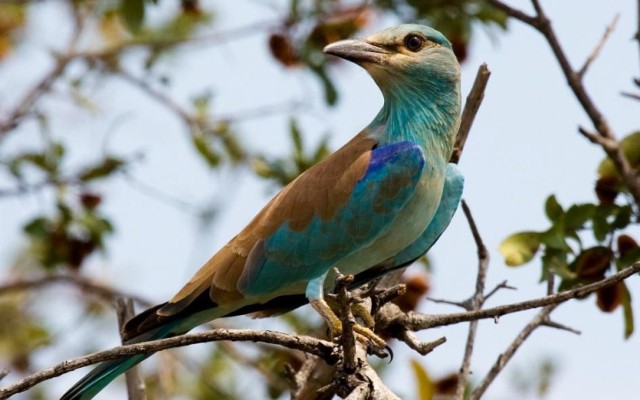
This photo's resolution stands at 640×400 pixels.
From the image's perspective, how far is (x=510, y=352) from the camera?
4.46 metres

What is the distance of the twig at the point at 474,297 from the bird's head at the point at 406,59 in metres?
0.61

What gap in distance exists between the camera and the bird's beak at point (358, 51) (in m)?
4.96

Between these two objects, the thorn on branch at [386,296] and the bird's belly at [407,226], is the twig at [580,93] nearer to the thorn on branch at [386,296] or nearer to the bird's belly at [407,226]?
the bird's belly at [407,226]

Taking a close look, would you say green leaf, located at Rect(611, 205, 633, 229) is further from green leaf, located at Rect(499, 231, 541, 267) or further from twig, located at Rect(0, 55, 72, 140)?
twig, located at Rect(0, 55, 72, 140)

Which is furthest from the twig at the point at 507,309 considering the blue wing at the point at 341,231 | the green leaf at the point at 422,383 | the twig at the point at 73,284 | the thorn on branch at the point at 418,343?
the twig at the point at 73,284

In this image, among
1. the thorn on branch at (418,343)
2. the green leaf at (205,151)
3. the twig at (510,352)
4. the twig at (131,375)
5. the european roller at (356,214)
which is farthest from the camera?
Result: the green leaf at (205,151)

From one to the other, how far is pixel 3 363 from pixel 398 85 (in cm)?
347

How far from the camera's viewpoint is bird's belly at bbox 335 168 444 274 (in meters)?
4.73

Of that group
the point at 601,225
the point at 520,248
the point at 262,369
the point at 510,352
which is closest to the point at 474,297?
the point at 510,352

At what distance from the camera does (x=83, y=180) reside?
6.63 meters

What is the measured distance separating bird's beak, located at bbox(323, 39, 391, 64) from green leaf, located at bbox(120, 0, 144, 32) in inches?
60.0

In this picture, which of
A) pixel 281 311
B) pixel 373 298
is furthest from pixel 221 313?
pixel 373 298

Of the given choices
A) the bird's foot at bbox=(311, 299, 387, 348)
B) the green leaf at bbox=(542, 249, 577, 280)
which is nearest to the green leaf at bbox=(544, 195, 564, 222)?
the green leaf at bbox=(542, 249, 577, 280)

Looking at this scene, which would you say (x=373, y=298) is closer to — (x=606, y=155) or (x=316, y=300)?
(x=316, y=300)
